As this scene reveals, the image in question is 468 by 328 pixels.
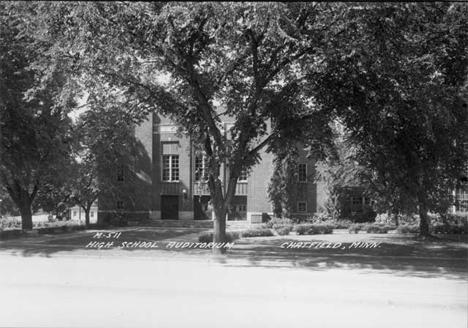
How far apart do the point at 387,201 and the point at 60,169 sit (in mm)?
13977

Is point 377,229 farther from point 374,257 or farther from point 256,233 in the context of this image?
point 374,257

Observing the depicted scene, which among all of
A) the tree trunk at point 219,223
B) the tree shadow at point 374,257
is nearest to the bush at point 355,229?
the tree shadow at point 374,257

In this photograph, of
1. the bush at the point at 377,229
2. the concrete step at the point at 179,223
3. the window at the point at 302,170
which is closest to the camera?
the bush at the point at 377,229

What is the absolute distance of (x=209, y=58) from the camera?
52.1 ft

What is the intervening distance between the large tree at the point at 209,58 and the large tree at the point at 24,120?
313 centimetres

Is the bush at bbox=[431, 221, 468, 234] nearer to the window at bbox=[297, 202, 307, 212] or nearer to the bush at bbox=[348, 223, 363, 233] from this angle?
the bush at bbox=[348, 223, 363, 233]

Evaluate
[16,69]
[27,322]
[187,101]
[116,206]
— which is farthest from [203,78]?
[116,206]

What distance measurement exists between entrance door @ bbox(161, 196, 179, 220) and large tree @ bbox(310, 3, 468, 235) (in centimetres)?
2414

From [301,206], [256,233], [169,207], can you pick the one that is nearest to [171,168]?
[169,207]

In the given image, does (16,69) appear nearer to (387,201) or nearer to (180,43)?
(180,43)

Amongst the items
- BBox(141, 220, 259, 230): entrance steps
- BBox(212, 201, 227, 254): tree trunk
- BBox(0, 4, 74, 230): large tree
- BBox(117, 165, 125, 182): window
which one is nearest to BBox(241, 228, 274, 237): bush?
BBox(212, 201, 227, 254): tree trunk

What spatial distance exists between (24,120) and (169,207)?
21.2 m

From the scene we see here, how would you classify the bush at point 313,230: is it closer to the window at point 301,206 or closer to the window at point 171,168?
the window at point 301,206

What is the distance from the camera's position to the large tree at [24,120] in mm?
16922
